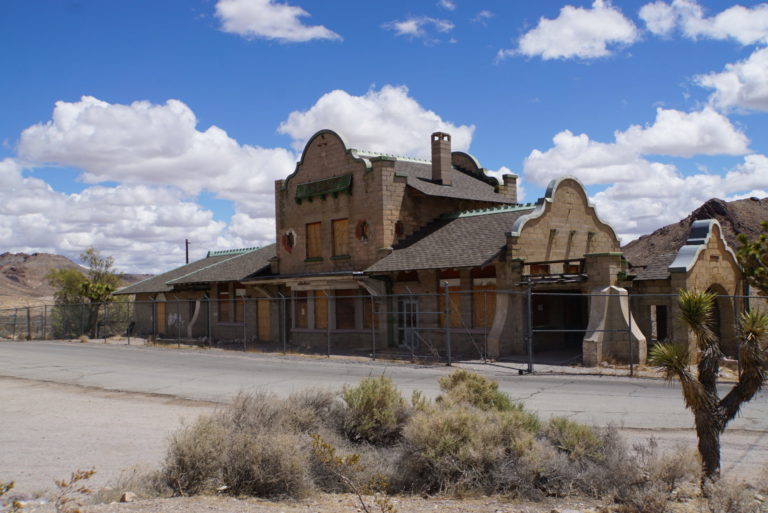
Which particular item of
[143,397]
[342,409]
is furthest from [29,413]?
[342,409]

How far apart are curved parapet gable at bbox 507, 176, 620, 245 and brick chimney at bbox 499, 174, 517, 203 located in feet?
19.4

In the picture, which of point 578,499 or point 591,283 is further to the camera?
point 591,283

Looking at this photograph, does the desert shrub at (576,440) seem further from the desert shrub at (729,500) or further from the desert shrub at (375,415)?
the desert shrub at (375,415)

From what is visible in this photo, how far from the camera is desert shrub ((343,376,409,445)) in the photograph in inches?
366

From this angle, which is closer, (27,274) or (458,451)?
(458,451)

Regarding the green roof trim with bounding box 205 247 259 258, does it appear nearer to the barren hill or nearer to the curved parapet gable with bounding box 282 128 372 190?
the curved parapet gable with bounding box 282 128 372 190

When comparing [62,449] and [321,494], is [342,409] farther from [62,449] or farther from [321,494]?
[62,449]

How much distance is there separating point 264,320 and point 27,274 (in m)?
112

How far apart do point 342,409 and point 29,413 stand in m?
7.43

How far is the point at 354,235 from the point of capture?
2919 centimetres

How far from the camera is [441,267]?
79.6 feet

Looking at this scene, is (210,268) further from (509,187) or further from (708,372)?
(708,372)

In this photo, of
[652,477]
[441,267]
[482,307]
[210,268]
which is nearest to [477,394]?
[652,477]

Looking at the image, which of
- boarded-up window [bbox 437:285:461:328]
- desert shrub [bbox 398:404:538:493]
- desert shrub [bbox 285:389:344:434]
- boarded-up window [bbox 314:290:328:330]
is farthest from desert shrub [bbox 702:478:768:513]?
boarded-up window [bbox 314:290:328:330]
